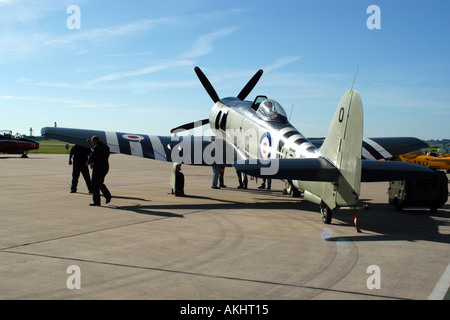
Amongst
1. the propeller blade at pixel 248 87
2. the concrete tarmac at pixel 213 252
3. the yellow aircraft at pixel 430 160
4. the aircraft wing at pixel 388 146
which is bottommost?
the concrete tarmac at pixel 213 252

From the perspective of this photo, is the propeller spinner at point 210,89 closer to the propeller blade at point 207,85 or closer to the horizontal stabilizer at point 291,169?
the propeller blade at point 207,85

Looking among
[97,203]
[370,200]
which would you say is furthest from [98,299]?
[370,200]

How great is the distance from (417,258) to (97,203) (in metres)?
7.85

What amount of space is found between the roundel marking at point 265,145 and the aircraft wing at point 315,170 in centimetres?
295

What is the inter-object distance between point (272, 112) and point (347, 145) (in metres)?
4.55

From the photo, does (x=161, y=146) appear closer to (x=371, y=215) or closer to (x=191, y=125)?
(x=191, y=125)

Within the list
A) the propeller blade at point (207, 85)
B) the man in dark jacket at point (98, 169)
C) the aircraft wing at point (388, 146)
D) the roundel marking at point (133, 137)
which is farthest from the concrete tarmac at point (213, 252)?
the propeller blade at point (207, 85)

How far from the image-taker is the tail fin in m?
7.55

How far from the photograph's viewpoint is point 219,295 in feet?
14.6

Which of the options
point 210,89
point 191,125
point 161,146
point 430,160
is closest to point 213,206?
point 161,146

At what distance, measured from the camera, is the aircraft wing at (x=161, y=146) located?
13.7 metres

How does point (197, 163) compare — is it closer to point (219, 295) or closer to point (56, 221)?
point (56, 221)

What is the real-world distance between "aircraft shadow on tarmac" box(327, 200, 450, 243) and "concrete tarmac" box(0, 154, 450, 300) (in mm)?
25

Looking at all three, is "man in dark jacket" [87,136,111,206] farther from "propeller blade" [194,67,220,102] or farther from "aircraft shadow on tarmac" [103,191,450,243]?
"propeller blade" [194,67,220,102]
